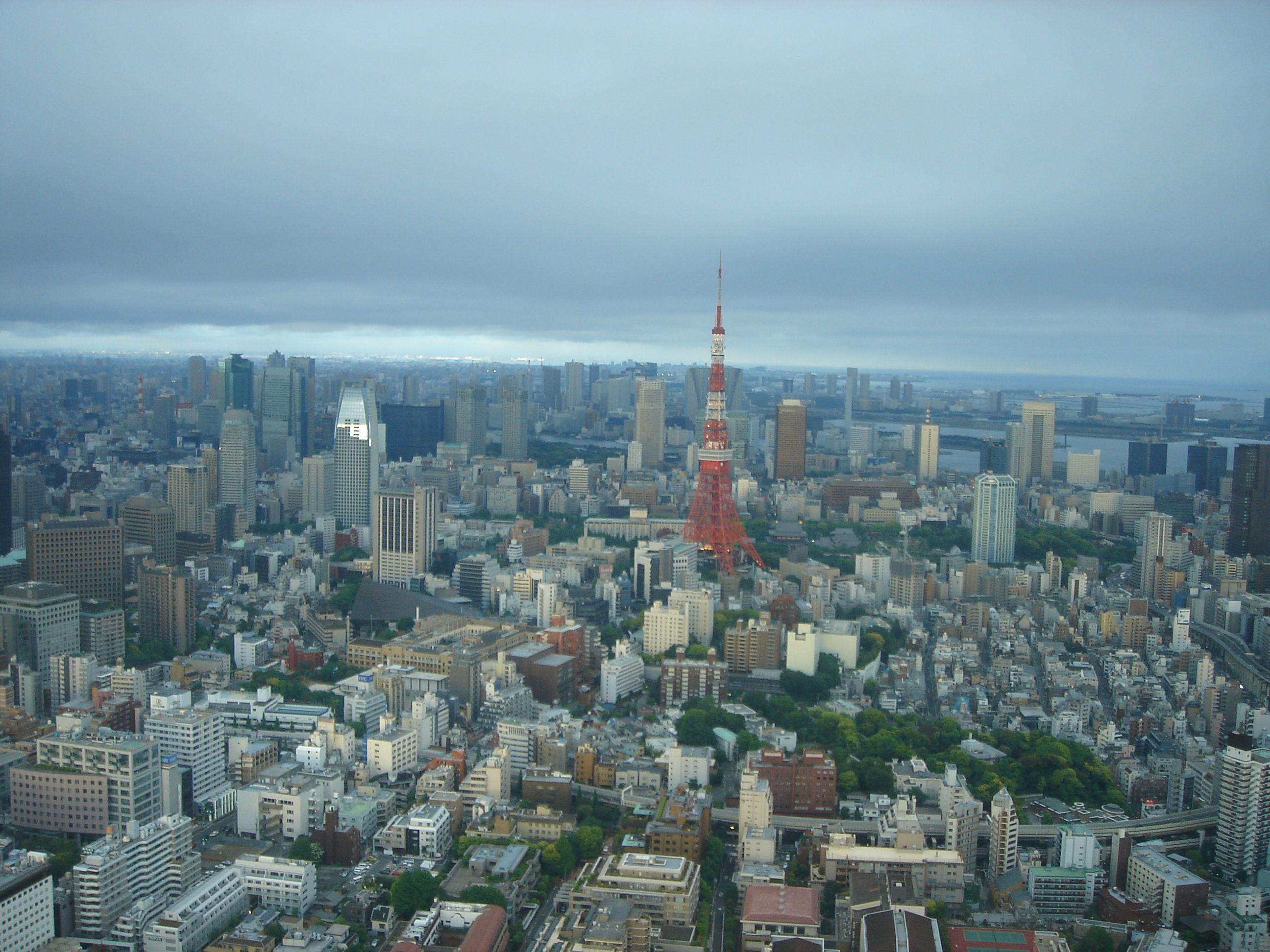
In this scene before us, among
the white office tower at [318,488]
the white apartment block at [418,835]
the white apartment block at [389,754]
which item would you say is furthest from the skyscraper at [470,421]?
the white apartment block at [418,835]

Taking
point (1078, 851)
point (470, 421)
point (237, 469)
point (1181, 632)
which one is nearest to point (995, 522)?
point (1181, 632)

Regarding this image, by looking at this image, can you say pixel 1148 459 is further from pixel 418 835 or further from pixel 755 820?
pixel 418 835

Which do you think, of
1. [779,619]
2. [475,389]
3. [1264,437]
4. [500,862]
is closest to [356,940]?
[500,862]

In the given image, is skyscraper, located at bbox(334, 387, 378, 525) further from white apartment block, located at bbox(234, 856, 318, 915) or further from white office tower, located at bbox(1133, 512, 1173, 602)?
white apartment block, located at bbox(234, 856, 318, 915)

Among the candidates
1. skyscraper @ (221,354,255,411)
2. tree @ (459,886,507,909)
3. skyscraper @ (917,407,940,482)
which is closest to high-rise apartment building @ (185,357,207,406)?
skyscraper @ (221,354,255,411)

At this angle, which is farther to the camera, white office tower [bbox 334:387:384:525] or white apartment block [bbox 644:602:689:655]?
white office tower [bbox 334:387:384:525]

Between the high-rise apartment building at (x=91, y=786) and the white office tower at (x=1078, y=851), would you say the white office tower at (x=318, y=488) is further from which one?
the white office tower at (x=1078, y=851)
